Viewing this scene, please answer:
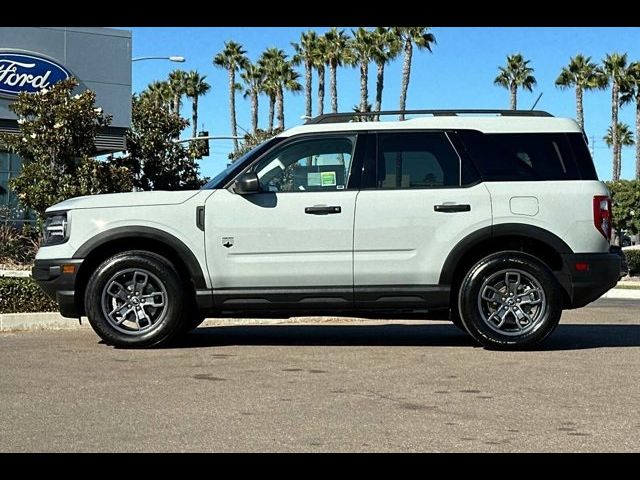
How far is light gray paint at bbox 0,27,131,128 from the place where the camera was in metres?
30.3

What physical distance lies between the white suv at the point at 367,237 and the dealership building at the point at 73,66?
2080 cm

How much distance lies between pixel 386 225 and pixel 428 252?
1.43ft

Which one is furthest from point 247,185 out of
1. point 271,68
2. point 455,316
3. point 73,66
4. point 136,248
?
point 271,68

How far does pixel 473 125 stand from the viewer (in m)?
8.82

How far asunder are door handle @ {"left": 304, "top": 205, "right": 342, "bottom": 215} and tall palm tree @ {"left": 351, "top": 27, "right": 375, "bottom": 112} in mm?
45661

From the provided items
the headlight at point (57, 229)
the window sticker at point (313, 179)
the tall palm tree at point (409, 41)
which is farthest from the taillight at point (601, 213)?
the tall palm tree at point (409, 41)

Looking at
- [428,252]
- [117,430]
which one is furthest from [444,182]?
[117,430]

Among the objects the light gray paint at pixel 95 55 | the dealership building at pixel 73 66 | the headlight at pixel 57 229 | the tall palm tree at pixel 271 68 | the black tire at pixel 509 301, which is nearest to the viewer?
the black tire at pixel 509 301

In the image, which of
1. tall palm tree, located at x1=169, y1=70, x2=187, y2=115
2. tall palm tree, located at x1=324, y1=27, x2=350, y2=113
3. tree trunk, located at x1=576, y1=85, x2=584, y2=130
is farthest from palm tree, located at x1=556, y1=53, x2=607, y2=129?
tall palm tree, located at x1=169, y1=70, x2=187, y2=115

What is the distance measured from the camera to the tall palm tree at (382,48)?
52.9 m

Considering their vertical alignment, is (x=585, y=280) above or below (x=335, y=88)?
below

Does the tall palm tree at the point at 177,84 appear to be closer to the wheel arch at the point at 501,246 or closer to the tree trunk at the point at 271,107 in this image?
the tree trunk at the point at 271,107

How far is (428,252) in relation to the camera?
854 centimetres

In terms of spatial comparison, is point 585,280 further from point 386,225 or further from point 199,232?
point 199,232
